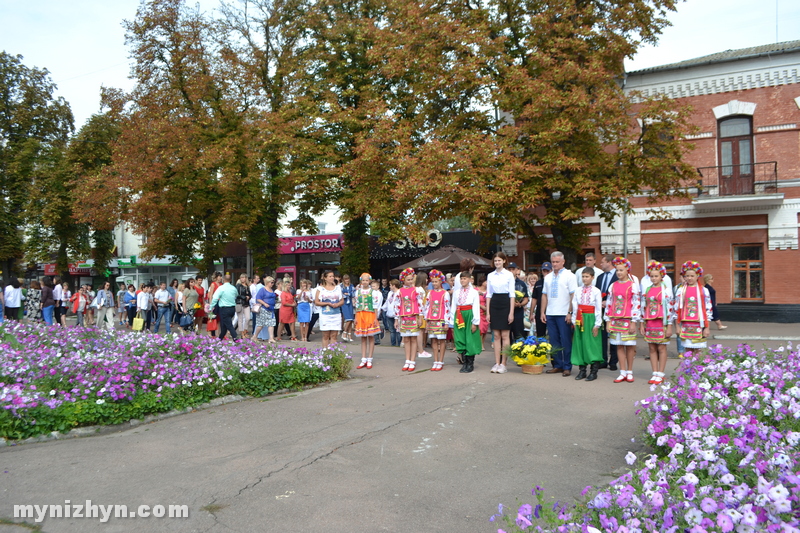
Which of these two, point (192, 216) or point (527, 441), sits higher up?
point (192, 216)

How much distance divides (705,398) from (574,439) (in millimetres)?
1626

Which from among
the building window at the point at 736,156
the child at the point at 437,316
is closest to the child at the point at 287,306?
the child at the point at 437,316

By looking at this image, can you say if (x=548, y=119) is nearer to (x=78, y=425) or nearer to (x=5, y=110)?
(x=78, y=425)

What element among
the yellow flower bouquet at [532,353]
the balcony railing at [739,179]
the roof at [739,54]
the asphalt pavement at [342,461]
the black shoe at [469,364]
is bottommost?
the asphalt pavement at [342,461]

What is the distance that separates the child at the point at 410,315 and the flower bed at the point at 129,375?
131 cm

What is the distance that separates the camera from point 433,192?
16.9 m

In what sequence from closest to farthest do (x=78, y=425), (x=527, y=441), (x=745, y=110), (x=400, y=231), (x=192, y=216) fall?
(x=527, y=441), (x=78, y=425), (x=400, y=231), (x=745, y=110), (x=192, y=216)

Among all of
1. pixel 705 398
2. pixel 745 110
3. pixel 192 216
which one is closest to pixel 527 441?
pixel 705 398

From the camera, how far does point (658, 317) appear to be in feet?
30.9

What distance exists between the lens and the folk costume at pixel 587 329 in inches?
392

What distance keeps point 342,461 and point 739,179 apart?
21350 mm

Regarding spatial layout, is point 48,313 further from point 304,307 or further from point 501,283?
point 501,283

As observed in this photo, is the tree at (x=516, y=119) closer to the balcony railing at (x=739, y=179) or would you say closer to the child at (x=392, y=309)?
the child at (x=392, y=309)

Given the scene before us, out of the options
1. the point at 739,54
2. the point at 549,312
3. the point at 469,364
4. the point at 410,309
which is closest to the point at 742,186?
the point at 739,54
